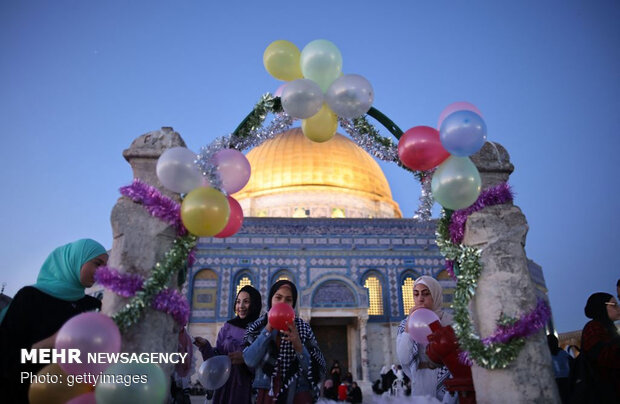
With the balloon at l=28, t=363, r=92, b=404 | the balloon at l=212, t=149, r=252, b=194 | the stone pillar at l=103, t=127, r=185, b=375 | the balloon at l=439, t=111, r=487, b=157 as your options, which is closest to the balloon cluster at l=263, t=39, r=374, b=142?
the balloon at l=212, t=149, r=252, b=194

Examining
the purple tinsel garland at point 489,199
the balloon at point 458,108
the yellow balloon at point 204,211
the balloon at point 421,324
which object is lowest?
the balloon at point 421,324

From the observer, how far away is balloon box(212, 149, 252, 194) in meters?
3.15

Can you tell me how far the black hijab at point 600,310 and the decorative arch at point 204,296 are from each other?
13.2m

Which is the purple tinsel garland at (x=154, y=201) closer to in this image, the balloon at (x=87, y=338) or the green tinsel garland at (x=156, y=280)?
the green tinsel garland at (x=156, y=280)

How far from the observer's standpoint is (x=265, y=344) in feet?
10.6

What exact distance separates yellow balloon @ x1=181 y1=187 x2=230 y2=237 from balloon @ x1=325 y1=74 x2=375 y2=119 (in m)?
1.21

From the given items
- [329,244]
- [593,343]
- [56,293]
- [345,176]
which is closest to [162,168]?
[56,293]

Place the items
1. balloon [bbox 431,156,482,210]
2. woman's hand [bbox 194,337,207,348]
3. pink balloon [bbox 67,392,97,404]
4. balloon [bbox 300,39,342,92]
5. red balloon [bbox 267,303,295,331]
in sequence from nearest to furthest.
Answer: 1. pink balloon [bbox 67,392,97,404]
2. balloon [bbox 431,156,482,210]
3. red balloon [bbox 267,303,295,331]
4. balloon [bbox 300,39,342,92]
5. woman's hand [bbox 194,337,207,348]

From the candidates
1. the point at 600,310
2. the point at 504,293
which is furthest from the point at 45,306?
the point at 600,310

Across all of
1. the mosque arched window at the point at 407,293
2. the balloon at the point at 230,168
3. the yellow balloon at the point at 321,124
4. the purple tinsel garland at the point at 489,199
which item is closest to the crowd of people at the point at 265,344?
the purple tinsel garland at the point at 489,199

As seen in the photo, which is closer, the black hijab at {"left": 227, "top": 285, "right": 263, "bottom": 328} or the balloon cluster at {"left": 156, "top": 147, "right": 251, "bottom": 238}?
the balloon cluster at {"left": 156, "top": 147, "right": 251, "bottom": 238}

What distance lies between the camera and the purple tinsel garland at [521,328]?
2.90 meters

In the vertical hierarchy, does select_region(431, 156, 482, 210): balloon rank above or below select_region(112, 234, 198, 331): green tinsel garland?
above

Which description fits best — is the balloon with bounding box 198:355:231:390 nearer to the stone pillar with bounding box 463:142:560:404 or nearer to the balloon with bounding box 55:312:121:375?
the balloon with bounding box 55:312:121:375
